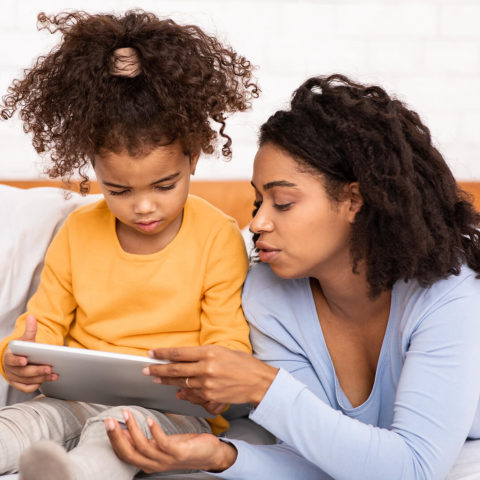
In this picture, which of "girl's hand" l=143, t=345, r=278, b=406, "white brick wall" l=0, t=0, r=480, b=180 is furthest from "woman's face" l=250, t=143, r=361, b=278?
"white brick wall" l=0, t=0, r=480, b=180

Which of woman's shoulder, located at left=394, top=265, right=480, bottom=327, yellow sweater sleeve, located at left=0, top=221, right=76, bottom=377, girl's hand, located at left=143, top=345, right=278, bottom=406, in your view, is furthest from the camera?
yellow sweater sleeve, located at left=0, top=221, right=76, bottom=377

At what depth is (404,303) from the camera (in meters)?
1.36

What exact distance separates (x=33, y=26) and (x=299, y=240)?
142 cm

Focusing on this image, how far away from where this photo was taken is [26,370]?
1309 millimetres

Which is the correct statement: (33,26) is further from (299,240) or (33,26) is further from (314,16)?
(299,240)

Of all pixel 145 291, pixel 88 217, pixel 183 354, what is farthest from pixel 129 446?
pixel 88 217

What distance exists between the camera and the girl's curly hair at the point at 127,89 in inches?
54.0

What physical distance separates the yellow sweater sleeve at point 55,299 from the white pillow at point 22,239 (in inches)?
6.2

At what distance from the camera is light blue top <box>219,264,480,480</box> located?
3.89ft

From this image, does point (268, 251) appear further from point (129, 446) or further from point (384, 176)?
point (129, 446)

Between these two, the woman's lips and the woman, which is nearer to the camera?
the woman

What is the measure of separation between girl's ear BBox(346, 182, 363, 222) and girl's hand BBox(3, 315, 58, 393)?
2.16 feet

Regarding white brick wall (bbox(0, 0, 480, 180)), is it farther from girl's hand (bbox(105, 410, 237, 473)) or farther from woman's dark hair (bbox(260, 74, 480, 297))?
girl's hand (bbox(105, 410, 237, 473))

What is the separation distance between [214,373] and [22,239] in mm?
826
